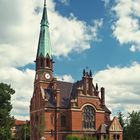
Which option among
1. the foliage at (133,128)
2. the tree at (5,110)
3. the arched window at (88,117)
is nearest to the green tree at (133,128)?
the foliage at (133,128)

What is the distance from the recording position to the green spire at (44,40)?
306 feet

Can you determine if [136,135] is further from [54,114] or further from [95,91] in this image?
[54,114]

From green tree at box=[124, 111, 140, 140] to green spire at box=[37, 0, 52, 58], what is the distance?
26.1 metres

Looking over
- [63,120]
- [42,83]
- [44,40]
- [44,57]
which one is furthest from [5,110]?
[44,40]

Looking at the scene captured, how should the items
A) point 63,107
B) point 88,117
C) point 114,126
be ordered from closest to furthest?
point 63,107
point 88,117
point 114,126

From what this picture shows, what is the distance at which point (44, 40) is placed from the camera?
309 ft

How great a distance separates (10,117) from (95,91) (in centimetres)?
2115

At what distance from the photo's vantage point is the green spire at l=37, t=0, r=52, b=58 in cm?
9312

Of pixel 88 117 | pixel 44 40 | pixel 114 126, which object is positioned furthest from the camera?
pixel 44 40

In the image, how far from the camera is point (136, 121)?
A: 3898 inches

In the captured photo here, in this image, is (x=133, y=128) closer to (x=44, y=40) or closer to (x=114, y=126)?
(x=114, y=126)

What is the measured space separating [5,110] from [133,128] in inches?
1388

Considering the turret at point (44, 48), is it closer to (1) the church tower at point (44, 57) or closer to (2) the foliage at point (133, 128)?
(1) the church tower at point (44, 57)

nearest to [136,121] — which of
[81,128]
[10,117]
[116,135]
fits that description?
[116,135]
